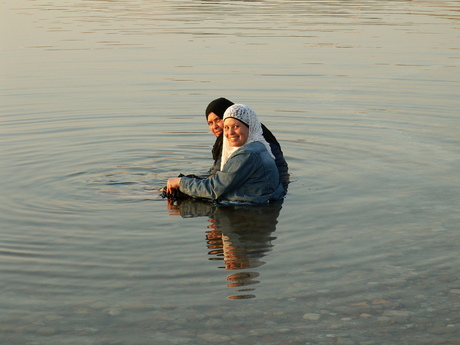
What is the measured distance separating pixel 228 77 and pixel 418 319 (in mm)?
12750

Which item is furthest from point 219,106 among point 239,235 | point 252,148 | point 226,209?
point 239,235

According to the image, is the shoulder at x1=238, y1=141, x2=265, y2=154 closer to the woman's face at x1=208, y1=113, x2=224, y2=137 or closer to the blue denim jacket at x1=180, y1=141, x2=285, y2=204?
the blue denim jacket at x1=180, y1=141, x2=285, y2=204

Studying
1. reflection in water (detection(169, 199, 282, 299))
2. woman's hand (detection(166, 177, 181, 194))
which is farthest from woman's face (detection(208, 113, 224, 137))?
reflection in water (detection(169, 199, 282, 299))

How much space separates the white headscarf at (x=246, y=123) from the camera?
866 centimetres

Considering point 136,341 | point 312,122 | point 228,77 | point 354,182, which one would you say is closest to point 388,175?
point 354,182

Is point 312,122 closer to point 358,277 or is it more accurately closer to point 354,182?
point 354,182

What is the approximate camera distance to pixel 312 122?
13789mm

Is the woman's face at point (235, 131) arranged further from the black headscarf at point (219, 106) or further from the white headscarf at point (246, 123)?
the black headscarf at point (219, 106)

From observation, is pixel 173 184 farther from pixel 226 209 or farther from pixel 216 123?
pixel 216 123

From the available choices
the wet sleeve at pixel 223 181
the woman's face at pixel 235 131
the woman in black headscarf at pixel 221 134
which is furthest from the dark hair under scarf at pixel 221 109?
the wet sleeve at pixel 223 181

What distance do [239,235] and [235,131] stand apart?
120cm

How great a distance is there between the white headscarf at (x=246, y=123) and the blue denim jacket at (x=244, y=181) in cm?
12

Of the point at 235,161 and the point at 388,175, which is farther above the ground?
the point at 235,161

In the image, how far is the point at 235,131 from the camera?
876 cm
